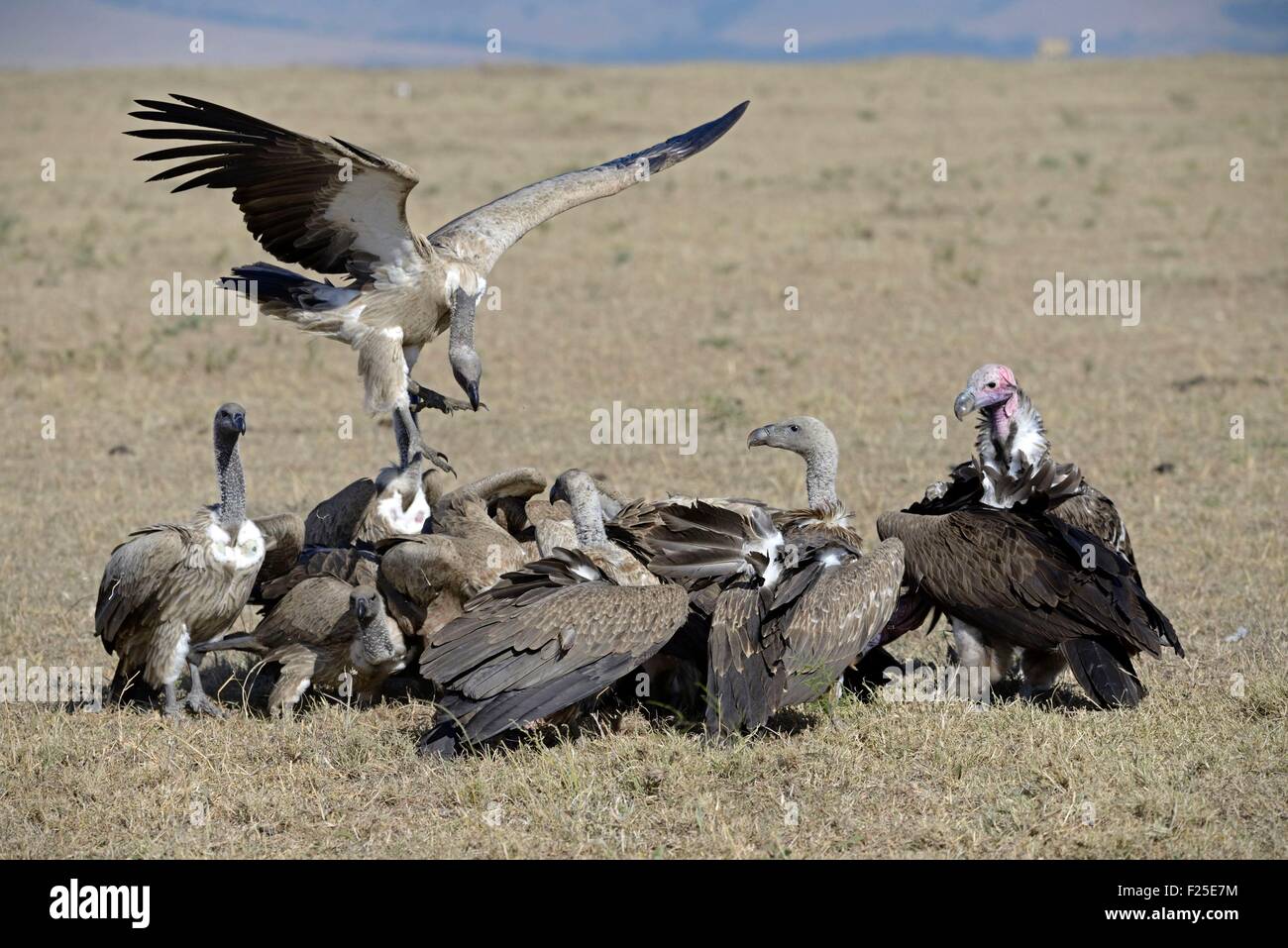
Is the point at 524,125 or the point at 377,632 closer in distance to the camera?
the point at 377,632

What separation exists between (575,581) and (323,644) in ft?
3.26

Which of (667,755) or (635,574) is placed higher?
(635,574)

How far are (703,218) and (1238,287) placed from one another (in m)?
7.21

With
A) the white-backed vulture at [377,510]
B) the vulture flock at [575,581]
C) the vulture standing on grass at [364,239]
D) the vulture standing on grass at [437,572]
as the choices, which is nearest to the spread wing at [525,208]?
the vulture standing on grass at [364,239]

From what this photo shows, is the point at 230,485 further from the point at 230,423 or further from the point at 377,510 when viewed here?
the point at 377,510

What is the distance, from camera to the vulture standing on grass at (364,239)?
5984mm

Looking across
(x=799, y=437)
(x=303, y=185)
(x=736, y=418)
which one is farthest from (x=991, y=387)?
(x=736, y=418)

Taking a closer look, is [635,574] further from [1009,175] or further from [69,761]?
[1009,175]

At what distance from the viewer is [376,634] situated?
541 centimetres

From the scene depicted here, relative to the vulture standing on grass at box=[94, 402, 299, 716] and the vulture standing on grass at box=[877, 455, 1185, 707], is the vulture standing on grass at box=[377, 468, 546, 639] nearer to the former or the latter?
the vulture standing on grass at box=[94, 402, 299, 716]

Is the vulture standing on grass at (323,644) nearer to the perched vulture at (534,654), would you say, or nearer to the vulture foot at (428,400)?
the perched vulture at (534,654)

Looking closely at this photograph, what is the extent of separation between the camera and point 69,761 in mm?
5008

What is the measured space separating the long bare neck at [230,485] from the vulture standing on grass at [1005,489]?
267 cm

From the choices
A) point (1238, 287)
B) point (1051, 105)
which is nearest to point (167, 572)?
point (1238, 287)
